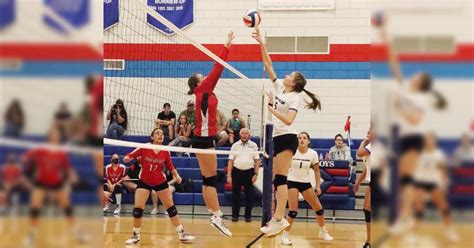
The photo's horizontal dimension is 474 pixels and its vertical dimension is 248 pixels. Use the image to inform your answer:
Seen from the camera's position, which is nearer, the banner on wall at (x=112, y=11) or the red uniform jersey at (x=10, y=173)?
the red uniform jersey at (x=10, y=173)

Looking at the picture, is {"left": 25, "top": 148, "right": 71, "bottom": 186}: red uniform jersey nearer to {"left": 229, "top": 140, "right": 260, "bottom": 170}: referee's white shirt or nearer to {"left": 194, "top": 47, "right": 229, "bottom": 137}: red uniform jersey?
{"left": 194, "top": 47, "right": 229, "bottom": 137}: red uniform jersey

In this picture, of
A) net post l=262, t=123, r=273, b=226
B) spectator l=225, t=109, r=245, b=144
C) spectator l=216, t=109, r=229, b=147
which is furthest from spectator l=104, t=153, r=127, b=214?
net post l=262, t=123, r=273, b=226

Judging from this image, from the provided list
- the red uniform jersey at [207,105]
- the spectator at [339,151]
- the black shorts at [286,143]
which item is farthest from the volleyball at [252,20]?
the spectator at [339,151]

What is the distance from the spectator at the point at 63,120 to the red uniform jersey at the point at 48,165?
0.03m

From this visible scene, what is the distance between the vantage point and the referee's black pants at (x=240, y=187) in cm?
924

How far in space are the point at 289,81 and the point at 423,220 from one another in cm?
518

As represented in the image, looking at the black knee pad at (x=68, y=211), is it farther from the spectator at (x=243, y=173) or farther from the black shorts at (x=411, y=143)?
the spectator at (x=243, y=173)

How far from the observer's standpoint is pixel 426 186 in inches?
27.0

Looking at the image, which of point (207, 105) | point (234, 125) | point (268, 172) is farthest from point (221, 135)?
point (207, 105)

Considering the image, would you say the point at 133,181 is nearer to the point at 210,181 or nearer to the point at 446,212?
the point at 210,181

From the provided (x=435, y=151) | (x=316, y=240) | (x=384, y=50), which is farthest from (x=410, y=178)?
(x=316, y=240)

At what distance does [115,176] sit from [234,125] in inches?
100.0

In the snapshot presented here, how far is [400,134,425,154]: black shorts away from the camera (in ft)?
2.26

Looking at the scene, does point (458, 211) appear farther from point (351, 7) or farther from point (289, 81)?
point (351, 7)
